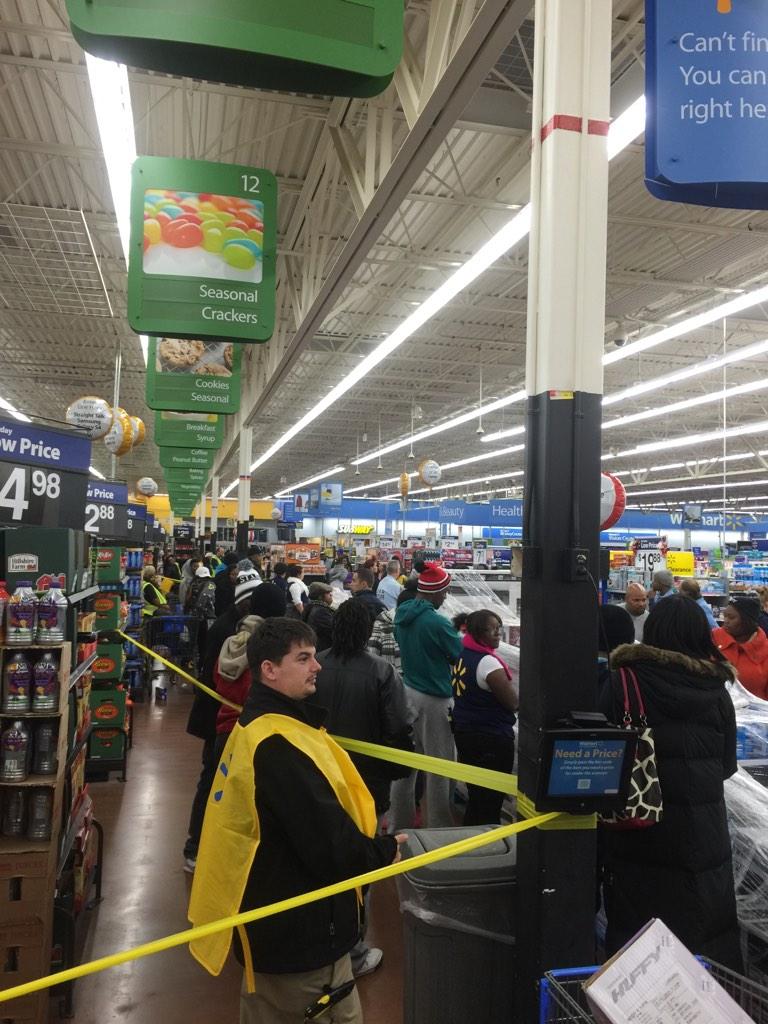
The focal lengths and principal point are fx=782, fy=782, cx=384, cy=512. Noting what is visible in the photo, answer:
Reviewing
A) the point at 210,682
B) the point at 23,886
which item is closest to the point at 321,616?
the point at 210,682

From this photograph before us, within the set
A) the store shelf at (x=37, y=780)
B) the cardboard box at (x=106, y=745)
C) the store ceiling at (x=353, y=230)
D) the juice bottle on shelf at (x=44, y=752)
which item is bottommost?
the cardboard box at (x=106, y=745)

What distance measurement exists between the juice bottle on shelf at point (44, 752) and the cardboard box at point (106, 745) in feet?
10.3

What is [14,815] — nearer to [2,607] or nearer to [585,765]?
[2,607]

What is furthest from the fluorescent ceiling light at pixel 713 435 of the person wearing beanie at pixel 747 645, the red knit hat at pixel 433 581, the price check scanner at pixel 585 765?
the price check scanner at pixel 585 765

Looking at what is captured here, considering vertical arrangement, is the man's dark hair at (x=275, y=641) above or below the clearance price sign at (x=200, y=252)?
below

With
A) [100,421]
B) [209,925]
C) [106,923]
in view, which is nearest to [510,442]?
[100,421]

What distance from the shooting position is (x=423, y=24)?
6.32 meters

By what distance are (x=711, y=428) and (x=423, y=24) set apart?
19943 millimetres

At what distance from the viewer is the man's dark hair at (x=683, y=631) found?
2.53m

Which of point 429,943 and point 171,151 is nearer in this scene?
point 429,943

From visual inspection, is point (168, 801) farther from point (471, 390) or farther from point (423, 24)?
point (471, 390)

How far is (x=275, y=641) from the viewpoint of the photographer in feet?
6.73

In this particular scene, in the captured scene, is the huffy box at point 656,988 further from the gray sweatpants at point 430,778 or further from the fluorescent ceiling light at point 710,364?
the fluorescent ceiling light at point 710,364

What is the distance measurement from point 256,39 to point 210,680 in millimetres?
3225
